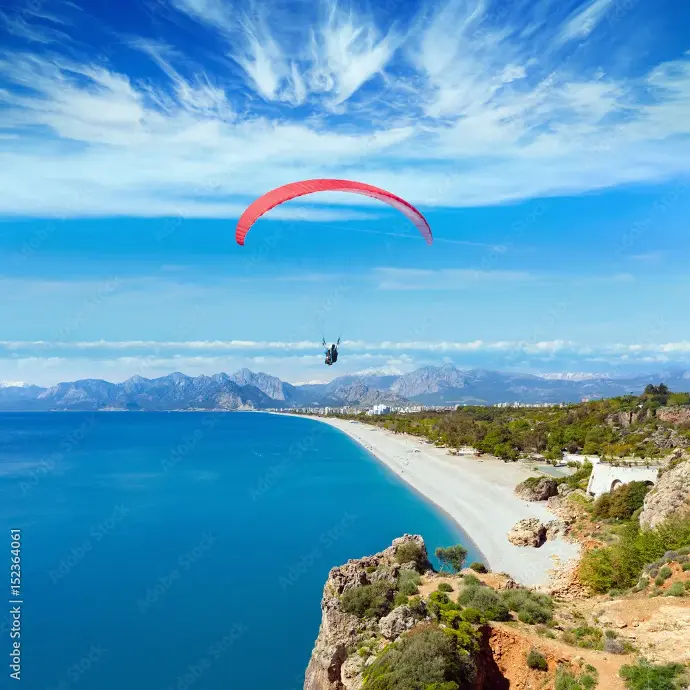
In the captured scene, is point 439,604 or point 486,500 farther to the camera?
point 486,500

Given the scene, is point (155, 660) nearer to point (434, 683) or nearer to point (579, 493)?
point (434, 683)

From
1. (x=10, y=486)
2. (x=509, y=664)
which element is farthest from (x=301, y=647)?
(x=10, y=486)

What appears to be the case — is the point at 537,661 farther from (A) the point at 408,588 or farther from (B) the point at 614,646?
(A) the point at 408,588

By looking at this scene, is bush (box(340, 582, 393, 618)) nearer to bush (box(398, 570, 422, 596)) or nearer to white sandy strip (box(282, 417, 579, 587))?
bush (box(398, 570, 422, 596))

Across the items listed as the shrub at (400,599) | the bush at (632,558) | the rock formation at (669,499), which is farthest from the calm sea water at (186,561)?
the rock formation at (669,499)

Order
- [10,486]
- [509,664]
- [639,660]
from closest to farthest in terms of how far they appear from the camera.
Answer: [639,660]
[509,664]
[10,486]

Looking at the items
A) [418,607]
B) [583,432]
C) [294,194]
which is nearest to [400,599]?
[418,607]

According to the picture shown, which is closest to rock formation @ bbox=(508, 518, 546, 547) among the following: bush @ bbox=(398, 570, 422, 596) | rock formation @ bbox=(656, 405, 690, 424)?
bush @ bbox=(398, 570, 422, 596)
